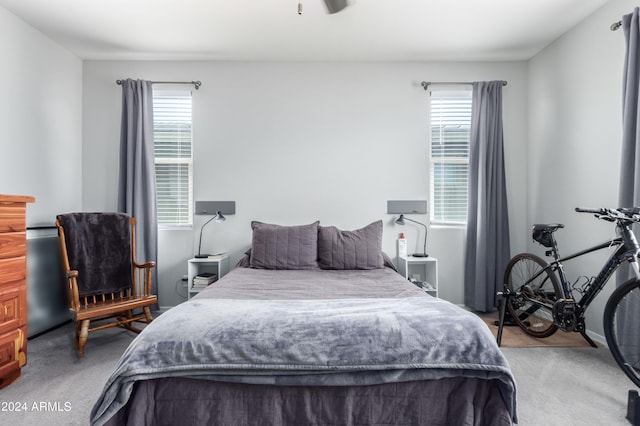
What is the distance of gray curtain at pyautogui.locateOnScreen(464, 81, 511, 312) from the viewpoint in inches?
130

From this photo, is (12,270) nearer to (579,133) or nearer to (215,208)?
(215,208)

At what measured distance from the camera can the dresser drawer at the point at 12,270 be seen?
1.95m

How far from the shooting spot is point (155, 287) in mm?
3291

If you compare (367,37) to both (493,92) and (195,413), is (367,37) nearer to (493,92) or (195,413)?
(493,92)

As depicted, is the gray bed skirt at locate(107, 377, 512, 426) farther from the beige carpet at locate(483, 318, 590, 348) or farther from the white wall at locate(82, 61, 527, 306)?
the white wall at locate(82, 61, 527, 306)

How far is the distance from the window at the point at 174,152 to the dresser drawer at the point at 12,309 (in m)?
1.48

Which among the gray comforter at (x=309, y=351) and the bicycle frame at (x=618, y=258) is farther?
the bicycle frame at (x=618, y=258)

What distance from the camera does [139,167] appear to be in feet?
10.6

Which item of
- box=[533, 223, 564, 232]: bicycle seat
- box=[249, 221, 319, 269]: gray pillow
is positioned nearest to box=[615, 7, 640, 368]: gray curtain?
box=[533, 223, 564, 232]: bicycle seat

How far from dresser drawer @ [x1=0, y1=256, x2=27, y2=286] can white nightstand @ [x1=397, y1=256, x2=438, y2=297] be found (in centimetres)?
306

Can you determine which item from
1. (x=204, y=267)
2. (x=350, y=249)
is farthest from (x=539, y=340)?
(x=204, y=267)

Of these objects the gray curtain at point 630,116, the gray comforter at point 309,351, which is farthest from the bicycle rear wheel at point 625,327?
the gray comforter at point 309,351

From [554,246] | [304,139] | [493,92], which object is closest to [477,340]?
[554,246]

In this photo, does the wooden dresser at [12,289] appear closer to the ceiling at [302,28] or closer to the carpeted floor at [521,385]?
the carpeted floor at [521,385]
